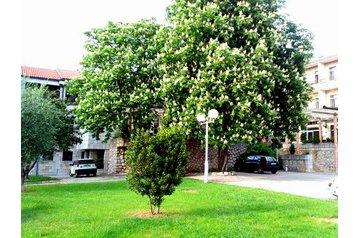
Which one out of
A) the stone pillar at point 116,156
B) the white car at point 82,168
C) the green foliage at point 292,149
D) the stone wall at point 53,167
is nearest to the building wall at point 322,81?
the green foliage at point 292,149

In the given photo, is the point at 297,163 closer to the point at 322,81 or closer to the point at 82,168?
the point at 322,81

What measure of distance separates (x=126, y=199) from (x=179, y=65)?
12.1 ft

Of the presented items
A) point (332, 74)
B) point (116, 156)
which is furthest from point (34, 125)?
point (332, 74)

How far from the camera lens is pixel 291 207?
385 cm

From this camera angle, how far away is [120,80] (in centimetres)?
887

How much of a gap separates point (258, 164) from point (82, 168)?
199 inches

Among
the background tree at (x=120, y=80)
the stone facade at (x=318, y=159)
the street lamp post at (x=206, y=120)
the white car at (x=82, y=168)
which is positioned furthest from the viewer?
the white car at (x=82, y=168)

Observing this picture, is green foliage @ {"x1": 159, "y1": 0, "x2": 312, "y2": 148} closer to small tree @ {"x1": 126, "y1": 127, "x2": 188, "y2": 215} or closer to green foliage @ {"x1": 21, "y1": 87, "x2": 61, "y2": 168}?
green foliage @ {"x1": 21, "y1": 87, "x2": 61, "y2": 168}

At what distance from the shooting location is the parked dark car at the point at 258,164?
10039mm

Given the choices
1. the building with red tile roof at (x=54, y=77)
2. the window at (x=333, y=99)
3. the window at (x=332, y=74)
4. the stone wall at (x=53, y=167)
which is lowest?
the stone wall at (x=53, y=167)

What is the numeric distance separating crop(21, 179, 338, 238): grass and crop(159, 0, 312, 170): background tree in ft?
8.37

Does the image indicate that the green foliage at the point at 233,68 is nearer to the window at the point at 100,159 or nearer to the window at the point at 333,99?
the window at the point at 333,99
